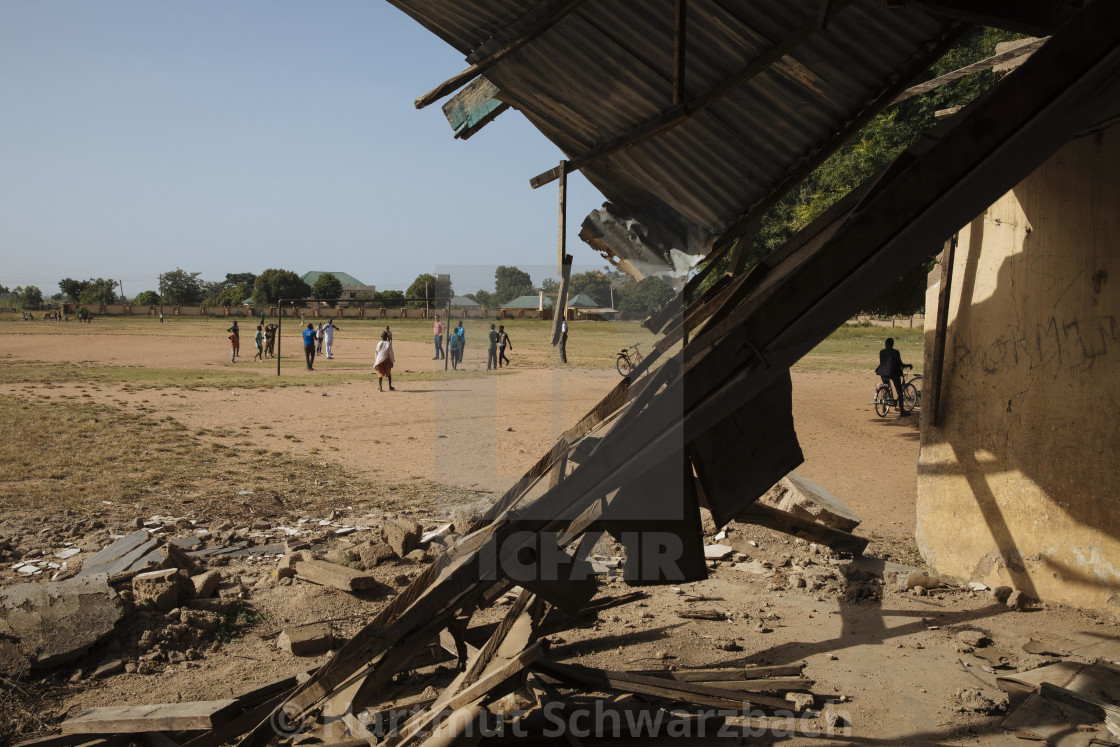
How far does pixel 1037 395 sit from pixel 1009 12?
3396 millimetres

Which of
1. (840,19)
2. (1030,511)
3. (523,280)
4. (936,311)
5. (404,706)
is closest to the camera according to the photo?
(840,19)

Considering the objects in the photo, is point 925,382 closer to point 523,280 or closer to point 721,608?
point 721,608

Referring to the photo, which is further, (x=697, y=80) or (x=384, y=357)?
(x=384, y=357)

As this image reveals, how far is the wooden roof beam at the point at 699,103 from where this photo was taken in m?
3.62

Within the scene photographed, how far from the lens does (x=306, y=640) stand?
15.6 feet

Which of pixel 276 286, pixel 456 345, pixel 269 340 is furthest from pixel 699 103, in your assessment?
pixel 276 286

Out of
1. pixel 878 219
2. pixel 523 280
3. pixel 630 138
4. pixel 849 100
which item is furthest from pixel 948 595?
pixel 523 280

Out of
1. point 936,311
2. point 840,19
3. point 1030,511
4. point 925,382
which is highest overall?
point 840,19

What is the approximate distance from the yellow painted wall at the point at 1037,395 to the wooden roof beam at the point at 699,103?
2.39 m

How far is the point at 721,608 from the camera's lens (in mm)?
5547

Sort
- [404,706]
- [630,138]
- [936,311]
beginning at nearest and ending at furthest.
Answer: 1. [404,706]
2. [630,138]
3. [936,311]

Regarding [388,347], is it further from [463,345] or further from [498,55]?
[498,55]

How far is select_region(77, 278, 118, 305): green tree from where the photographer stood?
87.6 m

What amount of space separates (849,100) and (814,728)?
3.26 metres
